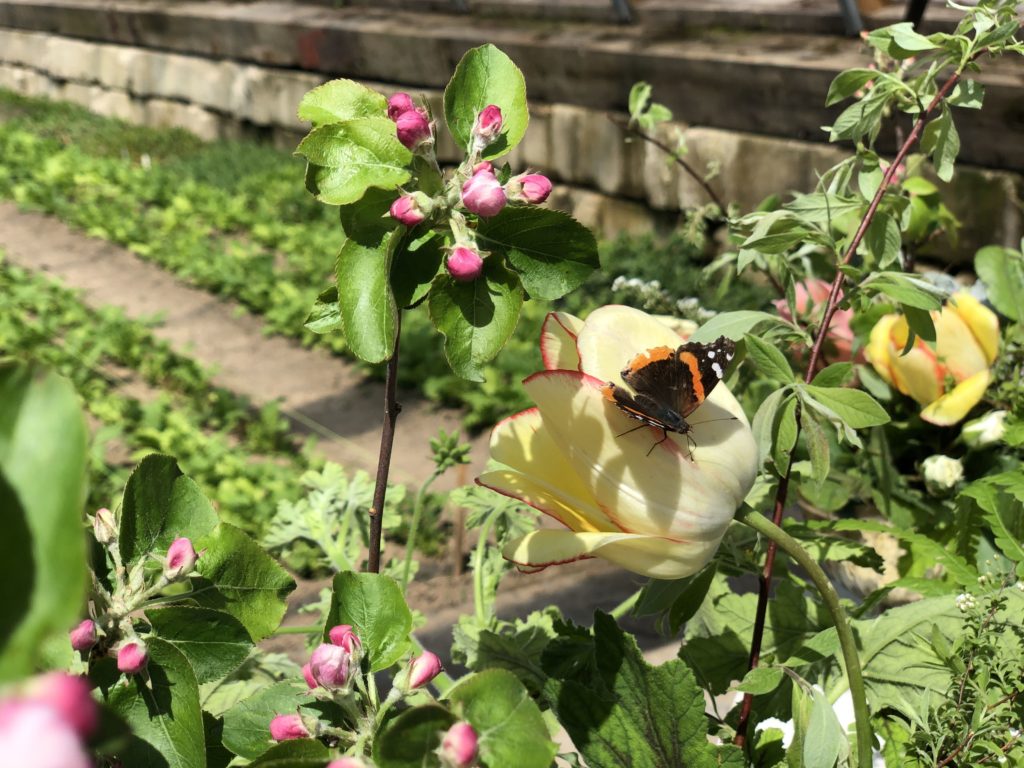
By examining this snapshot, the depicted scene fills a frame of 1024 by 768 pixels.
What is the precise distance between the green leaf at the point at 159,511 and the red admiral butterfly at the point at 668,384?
25 centimetres

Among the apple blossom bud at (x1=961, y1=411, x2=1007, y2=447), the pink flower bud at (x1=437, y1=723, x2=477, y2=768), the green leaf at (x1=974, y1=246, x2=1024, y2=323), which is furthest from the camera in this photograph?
the green leaf at (x1=974, y1=246, x2=1024, y2=323)

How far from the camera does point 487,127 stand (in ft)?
1.99

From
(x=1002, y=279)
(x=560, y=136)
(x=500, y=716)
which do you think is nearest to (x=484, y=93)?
(x=500, y=716)

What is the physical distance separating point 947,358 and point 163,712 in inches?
36.1

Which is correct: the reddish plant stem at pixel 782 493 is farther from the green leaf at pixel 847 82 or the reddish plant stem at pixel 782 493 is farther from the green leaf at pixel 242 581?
the green leaf at pixel 242 581

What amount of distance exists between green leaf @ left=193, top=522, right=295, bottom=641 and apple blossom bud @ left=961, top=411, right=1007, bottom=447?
80 cm

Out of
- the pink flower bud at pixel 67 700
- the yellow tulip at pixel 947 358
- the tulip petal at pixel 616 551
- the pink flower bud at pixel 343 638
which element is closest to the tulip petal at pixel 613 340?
the tulip petal at pixel 616 551

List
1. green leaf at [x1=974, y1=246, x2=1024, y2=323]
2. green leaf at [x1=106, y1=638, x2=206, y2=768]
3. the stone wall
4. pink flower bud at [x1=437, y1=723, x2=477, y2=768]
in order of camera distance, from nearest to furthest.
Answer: pink flower bud at [x1=437, y1=723, x2=477, y2=768] < green leaf at [x1=106, y1=638, x2=206, y2=768] < green leaf at [x1=974, y1=246, x2=1024, y2=323] < the stone wall

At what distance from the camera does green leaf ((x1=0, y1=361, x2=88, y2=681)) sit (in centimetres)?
25

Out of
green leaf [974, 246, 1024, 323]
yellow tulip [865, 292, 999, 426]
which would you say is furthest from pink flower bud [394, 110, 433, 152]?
green leaf [974, 246, 1024, 323]

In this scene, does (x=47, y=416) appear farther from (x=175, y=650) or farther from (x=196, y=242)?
(x=196, y=242)

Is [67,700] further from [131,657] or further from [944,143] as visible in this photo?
[944,143]

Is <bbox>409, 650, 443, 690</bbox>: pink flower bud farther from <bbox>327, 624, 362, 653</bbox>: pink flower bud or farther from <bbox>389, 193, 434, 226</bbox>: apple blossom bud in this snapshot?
<bbox>389, 193, 434, 226</bbox>: apple blossom bud

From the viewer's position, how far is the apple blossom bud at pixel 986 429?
3.62 feet
